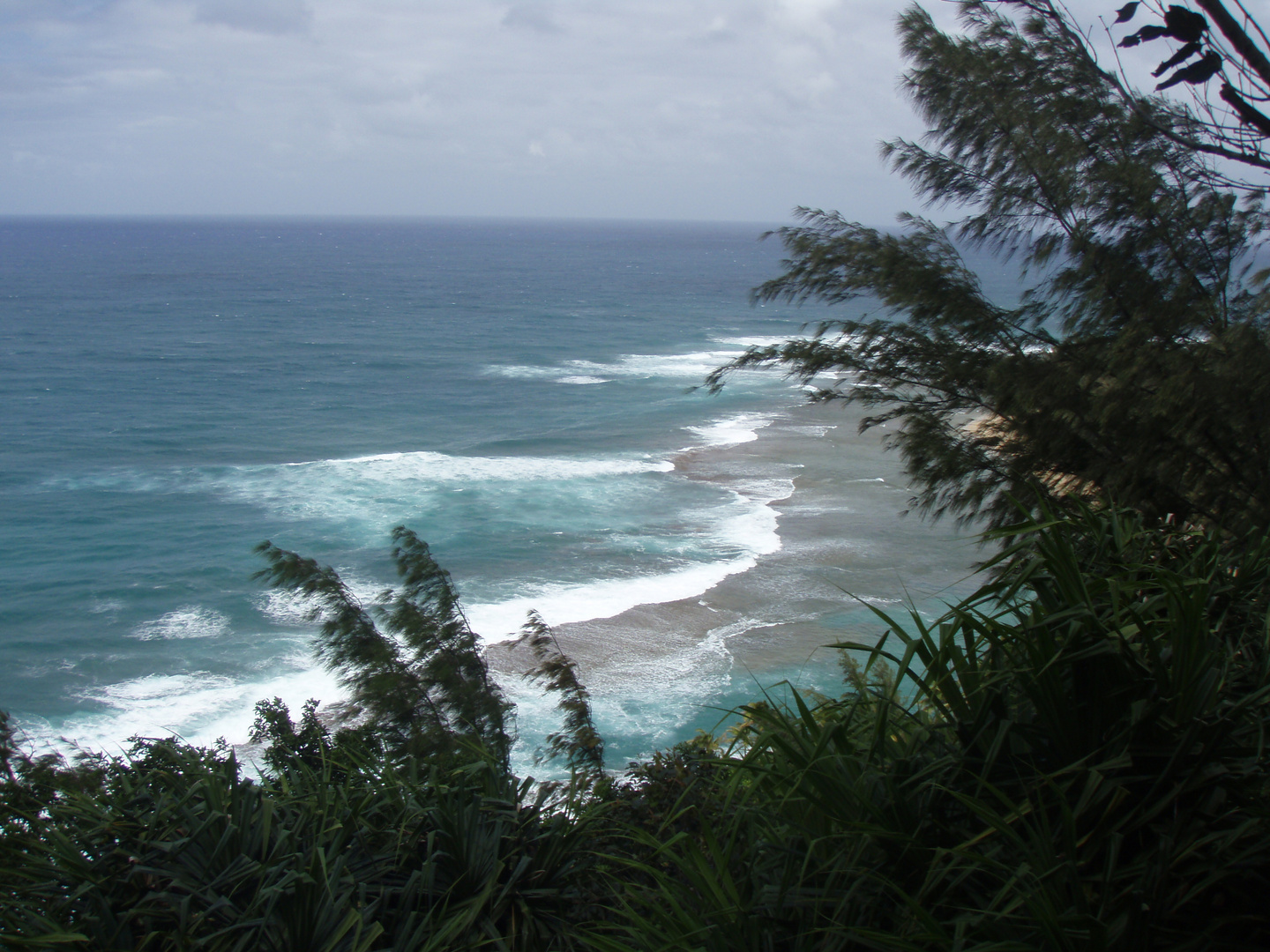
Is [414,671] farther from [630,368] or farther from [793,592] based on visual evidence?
[630,368]

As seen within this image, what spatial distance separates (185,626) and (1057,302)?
20.9 metres

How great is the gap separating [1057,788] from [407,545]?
10525mm

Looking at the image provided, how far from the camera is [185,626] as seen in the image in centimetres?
2244

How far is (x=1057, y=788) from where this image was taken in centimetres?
268

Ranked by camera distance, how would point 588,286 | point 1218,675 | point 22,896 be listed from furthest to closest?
point 588,286
point 22,896
point 1218,675

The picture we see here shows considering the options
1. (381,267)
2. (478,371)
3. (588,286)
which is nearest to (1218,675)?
(478,371)

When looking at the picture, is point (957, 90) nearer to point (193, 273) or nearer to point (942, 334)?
point (942, 334)

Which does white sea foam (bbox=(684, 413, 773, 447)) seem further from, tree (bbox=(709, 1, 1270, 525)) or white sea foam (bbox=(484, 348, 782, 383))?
tree (bbox=(709, 1, 1270, 525))

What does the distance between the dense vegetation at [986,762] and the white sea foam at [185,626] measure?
48.9 feet

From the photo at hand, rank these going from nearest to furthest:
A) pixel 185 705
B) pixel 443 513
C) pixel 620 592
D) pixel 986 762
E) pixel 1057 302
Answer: pixel 986 762, pixel 1057 302, pixel 185 705, pixel 620 592, pixel 443 513

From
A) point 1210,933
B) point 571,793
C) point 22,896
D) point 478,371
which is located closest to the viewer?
point 1210,933

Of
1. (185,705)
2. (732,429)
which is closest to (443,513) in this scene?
(185,705)

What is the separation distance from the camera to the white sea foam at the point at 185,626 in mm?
22000

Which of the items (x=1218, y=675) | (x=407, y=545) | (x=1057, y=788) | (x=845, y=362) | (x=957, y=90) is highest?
(x=957, y=90)
